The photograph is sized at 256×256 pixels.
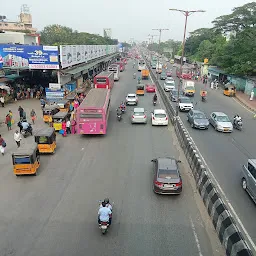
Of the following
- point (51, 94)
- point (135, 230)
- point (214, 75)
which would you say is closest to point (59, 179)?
point (135, 230)

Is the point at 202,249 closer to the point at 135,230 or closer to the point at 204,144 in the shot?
the point at 135,230

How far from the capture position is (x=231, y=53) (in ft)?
160

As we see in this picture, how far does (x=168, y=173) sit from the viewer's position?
541 inches

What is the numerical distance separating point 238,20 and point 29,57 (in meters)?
56.9

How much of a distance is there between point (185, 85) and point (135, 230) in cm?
3544

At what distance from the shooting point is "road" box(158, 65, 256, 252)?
12453 millimetres

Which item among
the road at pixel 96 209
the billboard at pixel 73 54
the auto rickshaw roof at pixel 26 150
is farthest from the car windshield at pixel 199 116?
the billboard at pixel 73 54

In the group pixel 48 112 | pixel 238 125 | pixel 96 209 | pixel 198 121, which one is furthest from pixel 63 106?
pixel 96 209

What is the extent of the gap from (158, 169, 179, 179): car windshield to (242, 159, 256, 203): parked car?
3.56 metres

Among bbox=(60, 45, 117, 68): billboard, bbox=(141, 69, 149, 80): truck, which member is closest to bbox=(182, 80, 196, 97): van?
bbox=(60, 45, 117, 68): billboard

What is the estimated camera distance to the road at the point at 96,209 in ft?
33.3

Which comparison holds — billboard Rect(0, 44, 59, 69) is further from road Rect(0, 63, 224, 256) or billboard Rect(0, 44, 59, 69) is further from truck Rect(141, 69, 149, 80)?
truck Rect(141, 69, 149, 80)

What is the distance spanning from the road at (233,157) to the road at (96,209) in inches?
63.7

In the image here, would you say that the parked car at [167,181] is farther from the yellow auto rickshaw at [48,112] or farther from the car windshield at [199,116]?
the yellow auto rickshaw at [48,112]
